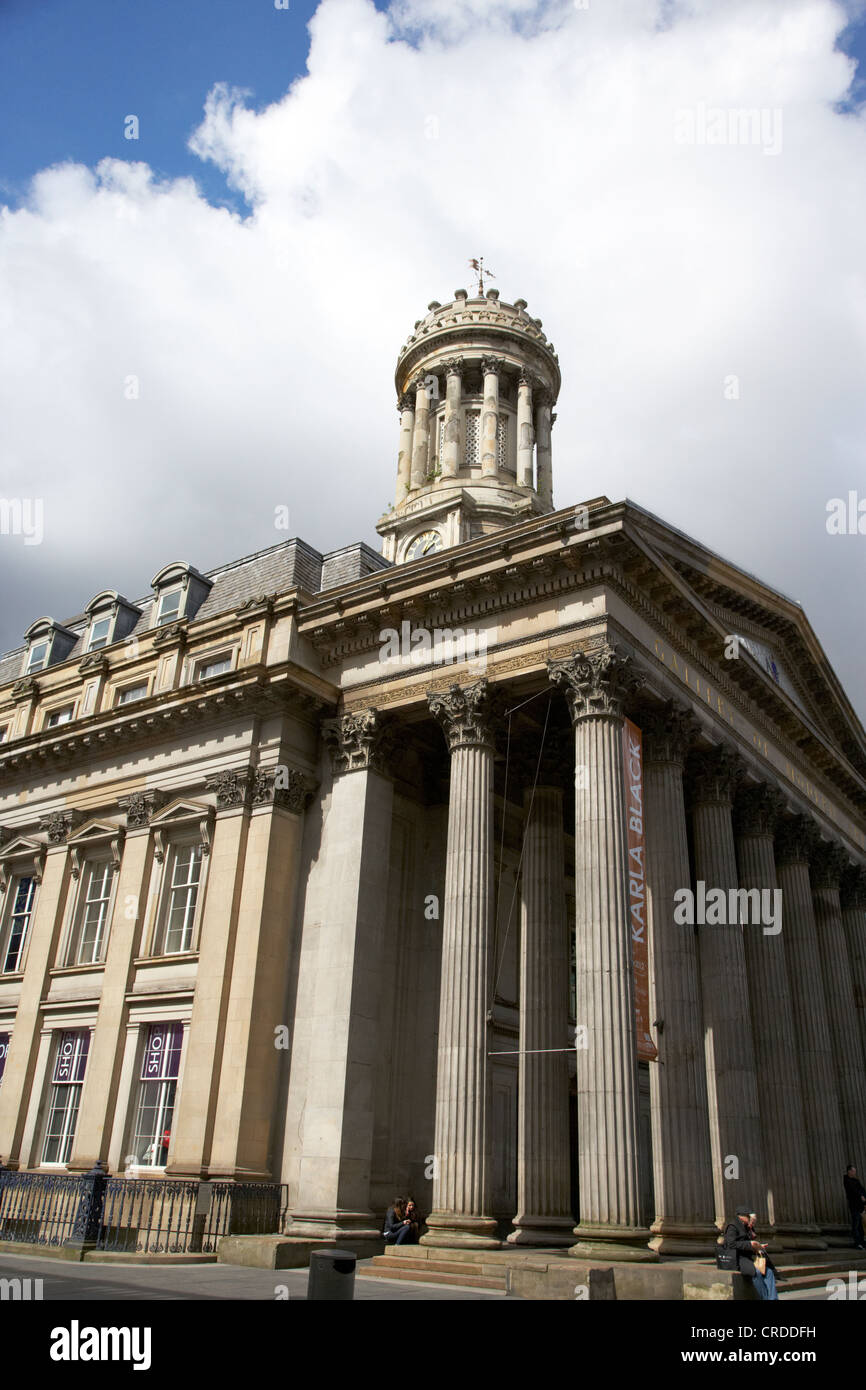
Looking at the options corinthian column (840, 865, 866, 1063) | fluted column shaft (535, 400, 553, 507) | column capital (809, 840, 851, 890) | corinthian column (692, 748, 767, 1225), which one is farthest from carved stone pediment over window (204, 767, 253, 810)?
corinthian column (840, 865, 866, 1063)

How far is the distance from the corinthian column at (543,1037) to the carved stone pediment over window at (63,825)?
12.4 m

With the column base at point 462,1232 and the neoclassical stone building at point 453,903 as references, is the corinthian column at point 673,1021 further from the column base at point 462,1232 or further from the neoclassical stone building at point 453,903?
the column base at point 462,1232

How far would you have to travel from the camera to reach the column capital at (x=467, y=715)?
72.0 feet

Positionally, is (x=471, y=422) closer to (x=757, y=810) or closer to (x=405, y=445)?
(x=405, y=445)

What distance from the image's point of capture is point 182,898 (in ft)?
84.1

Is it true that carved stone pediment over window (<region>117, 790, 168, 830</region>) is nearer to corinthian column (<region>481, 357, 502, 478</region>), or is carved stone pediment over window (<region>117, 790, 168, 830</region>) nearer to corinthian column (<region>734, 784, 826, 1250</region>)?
corinthian column (<region>734, 784, 826, 1250</region>)

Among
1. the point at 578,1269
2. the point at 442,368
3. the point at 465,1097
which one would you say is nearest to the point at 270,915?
the point at 465,1097

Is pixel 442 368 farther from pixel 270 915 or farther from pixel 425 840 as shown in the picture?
pixel 270 915

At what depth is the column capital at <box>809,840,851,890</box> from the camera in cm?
3120

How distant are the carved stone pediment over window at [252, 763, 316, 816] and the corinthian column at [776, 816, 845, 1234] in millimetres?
13875

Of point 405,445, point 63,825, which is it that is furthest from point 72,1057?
point 405,445

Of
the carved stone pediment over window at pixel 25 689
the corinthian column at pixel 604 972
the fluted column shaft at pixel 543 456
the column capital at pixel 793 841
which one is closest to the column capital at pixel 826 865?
the column capital at pixel 793 841

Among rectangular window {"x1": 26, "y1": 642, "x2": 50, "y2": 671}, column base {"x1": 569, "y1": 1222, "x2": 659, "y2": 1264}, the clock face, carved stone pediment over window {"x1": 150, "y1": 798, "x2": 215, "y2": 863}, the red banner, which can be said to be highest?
the clock face
